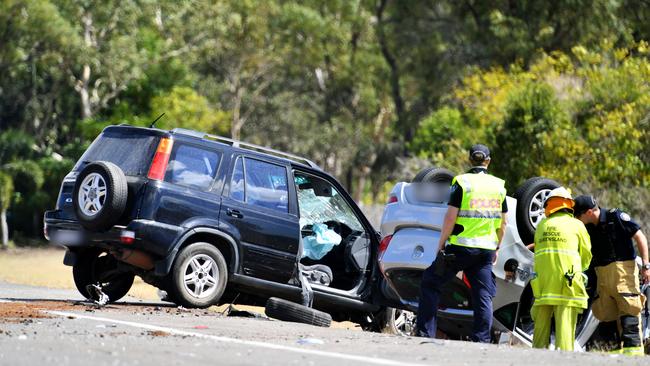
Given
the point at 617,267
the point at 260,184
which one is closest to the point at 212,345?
the point at 617,267

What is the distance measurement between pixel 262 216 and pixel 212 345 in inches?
158

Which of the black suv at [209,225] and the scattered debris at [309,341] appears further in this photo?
the black suv at [209,225]

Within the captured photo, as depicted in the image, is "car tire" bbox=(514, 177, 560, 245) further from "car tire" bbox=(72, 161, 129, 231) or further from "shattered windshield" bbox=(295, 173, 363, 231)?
"car tire" bbox=(72, 161, 129, 231)

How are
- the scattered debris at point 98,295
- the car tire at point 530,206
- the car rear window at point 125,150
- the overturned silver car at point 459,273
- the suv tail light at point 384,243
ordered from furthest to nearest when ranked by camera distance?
1. the scattered debris at point 98,295
2. the car rear window at point 125,150
3. the suv tail light at point 384,243
4. the car tire at point 530,206
5. the overturned silver car at point 459,273

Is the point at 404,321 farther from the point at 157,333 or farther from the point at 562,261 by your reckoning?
the point at 157,333

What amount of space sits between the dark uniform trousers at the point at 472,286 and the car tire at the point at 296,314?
1262 millimetres

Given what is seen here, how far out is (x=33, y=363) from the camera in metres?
7.29

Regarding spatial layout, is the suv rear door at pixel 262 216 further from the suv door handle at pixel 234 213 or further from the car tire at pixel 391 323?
the car tire at pixel 391 323

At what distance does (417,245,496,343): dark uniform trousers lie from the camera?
10.3 m

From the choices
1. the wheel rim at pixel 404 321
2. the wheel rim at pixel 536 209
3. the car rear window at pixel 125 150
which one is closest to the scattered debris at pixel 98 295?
the car rear window at pixel 125 150

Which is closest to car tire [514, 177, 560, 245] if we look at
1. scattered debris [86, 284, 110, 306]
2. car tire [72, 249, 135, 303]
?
scattered debris [86, 284, 110, 306]

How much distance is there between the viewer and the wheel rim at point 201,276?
12.1 meters

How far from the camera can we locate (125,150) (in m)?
12.3

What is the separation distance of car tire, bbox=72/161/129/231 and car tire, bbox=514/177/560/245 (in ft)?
11.7
